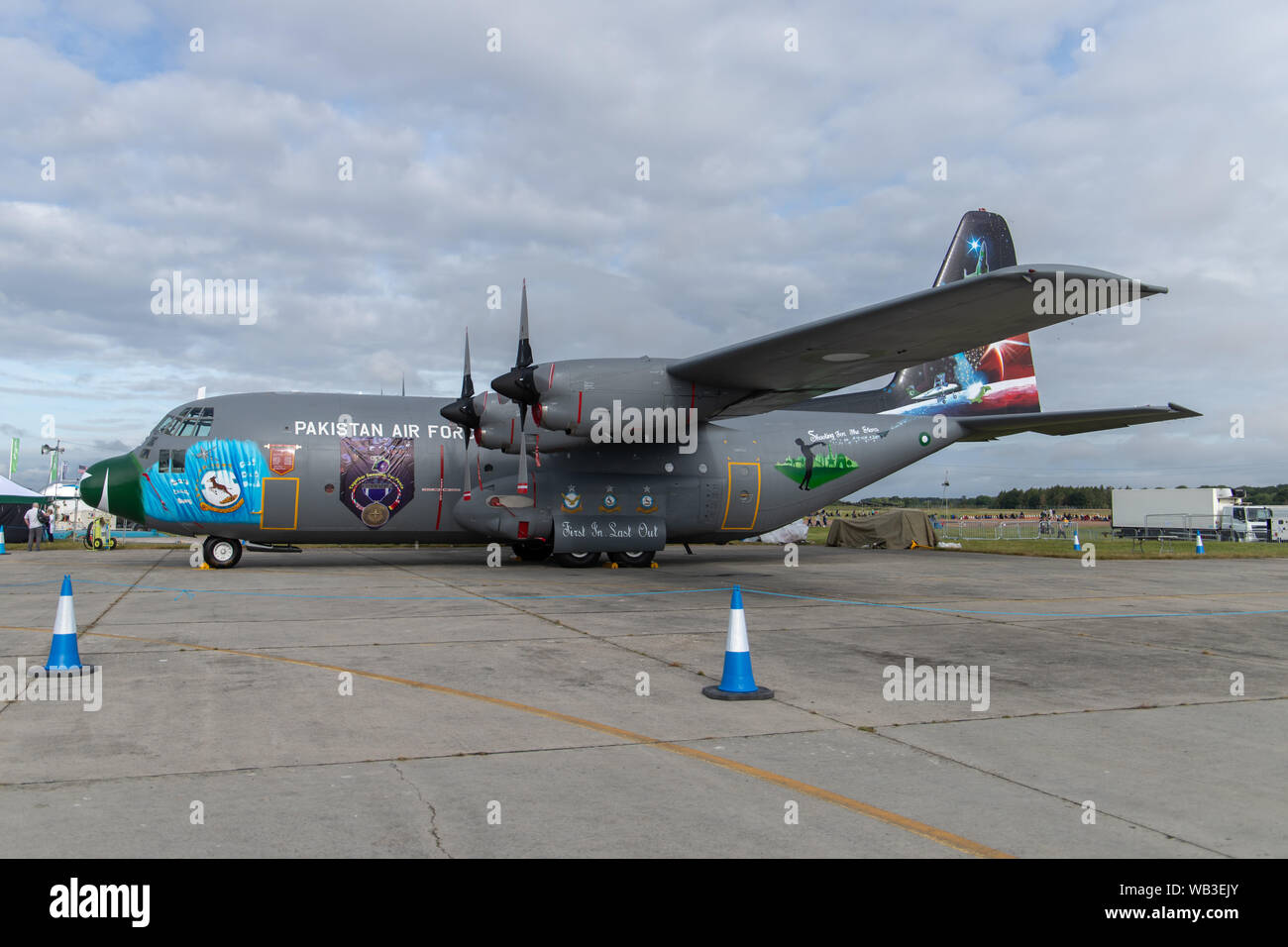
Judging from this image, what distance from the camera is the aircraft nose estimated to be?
17938 millimetres

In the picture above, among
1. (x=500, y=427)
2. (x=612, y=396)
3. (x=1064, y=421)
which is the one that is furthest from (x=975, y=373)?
(x=500, y=427)

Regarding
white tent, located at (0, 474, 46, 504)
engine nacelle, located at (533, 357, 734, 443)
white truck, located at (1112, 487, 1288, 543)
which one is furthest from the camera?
white truck, located at (1112, 487, 1288, 543)

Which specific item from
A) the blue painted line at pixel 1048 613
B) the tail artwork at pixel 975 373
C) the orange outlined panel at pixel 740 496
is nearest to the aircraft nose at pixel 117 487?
the orange outlined panel at pixel 740 496

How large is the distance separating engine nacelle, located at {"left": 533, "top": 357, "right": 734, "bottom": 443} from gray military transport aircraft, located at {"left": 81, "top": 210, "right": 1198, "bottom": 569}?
0.11 ft

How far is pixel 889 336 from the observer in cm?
1333

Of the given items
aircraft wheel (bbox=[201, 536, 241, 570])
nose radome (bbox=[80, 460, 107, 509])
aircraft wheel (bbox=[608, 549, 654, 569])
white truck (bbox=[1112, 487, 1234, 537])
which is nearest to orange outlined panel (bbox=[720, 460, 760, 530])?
aircraft wheel (bbox=[608, 549, 654, 569])

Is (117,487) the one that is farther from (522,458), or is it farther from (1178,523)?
(1178,523)

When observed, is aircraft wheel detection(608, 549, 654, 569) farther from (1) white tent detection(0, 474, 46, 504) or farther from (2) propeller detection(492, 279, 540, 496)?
(1) white tent detection(0, 474, 46, 504)

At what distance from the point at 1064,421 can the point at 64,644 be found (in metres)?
20.4

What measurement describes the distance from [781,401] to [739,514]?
3.91 m

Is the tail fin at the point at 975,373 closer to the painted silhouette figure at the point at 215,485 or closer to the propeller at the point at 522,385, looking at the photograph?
the propeller at the point at 522,385

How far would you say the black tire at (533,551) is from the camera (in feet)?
69.8

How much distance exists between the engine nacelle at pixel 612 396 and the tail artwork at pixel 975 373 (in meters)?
8.59

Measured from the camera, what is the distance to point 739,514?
20781 millimetres
